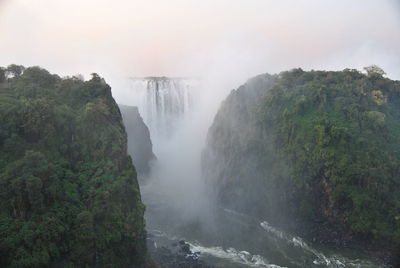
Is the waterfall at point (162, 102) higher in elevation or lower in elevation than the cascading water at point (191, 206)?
higher

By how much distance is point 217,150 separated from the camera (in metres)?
48.2

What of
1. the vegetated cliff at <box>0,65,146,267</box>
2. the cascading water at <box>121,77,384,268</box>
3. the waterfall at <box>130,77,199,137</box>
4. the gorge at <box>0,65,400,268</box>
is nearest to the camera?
the vegetated cliff at <box>0,65,146,267</box>

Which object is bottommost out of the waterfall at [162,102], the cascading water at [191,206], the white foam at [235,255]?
the white foam at [235,255]

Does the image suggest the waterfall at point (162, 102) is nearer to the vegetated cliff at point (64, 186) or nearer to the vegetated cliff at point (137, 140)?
the vegetated cliff at point (137, 140)

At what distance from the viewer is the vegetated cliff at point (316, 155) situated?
3180 centimetres

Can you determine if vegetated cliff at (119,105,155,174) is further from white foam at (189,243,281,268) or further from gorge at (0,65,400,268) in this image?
white foam at (189,243,281,268)

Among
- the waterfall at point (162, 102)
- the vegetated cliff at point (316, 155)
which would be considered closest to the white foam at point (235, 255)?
the vegetated cliff at point (316, 155)

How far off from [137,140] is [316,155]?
97.1 feet

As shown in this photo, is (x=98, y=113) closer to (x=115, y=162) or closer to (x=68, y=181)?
(x=115, y=162)

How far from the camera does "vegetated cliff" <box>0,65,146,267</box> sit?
1959 cm

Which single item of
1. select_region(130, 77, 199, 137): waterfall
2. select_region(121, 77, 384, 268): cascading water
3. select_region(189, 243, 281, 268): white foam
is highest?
select_region(130, 77, 199, 137): waterfall

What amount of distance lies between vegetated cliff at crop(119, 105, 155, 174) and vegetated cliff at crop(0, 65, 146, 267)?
74.8 ft

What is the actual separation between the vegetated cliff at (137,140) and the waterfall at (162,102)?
8713mm

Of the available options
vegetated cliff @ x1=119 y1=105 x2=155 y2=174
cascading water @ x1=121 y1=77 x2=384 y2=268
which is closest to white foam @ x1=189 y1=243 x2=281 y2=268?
cascading water @ x1=121 y1=77 x2=384 y2=268
